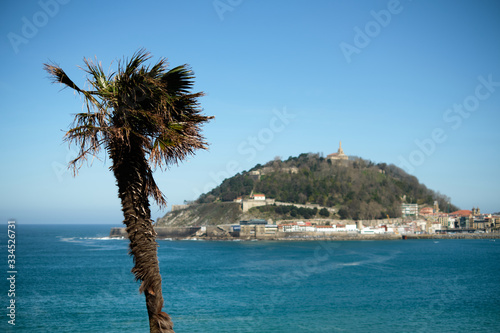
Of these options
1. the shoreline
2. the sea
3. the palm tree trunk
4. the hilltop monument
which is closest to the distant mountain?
the hilltop monument

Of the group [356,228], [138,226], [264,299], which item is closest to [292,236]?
[356,228]

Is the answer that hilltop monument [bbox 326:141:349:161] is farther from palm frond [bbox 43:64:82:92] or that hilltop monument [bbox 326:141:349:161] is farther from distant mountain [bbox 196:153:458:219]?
palm frond [bbox 43:64:82:92]

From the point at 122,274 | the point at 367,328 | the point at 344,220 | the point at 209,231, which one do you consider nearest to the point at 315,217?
the point at 344,220

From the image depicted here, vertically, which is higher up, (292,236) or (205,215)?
(205,215)

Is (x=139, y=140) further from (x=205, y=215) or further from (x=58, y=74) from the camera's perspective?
(x=205, y=215)

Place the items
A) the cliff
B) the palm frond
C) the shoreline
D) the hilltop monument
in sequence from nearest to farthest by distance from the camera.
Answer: the palm frond
the shoreline
the cliff
the hilltop monument

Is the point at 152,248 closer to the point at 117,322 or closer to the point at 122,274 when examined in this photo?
the point at 117,322

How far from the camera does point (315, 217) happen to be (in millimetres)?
97188

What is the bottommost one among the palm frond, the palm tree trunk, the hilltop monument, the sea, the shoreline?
the shoreline

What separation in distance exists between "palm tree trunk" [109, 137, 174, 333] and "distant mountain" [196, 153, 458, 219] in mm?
93619

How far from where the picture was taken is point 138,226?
422cm

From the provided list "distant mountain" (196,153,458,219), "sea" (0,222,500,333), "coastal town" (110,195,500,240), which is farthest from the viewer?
"distant mountain" (196,153,458,219)

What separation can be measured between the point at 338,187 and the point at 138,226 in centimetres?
10565

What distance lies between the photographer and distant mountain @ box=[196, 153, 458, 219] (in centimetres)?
10262
